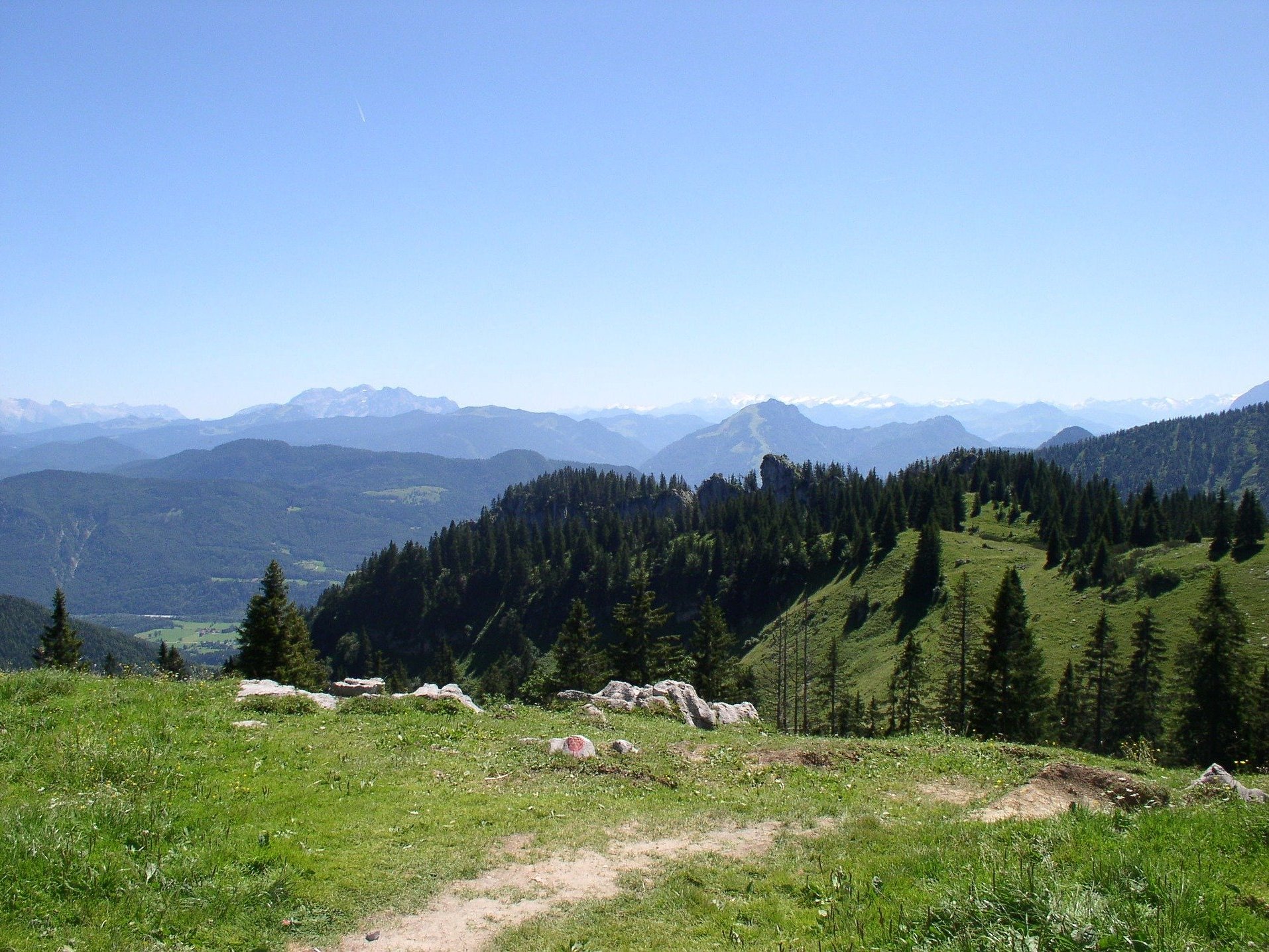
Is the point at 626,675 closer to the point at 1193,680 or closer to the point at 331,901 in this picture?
the point at 1193,680

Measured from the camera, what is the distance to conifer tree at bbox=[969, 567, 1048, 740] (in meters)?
43.7

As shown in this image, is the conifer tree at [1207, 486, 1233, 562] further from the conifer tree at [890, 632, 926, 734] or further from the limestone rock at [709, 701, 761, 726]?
the limestone rock at [709, 701, 761, 726]

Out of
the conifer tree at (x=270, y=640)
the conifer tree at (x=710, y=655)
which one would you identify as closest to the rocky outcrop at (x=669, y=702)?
the conifer tree at (x=710, y=655)

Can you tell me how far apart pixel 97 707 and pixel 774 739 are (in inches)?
885

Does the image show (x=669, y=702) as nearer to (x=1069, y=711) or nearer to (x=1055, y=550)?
(x=1069, y=711)

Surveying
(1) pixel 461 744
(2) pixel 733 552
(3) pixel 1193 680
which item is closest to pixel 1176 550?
(3) pixel 1193 680

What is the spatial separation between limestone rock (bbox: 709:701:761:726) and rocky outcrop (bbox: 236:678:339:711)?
17799 mm

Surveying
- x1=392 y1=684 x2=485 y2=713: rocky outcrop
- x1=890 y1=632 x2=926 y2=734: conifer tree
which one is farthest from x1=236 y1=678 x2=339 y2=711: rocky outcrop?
x1=890 y1=632 x2=926 y2=734: conifer tree

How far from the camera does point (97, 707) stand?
62.8 ft

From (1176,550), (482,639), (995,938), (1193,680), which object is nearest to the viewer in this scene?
(995,938)

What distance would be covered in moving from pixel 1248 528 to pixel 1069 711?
2173 inches

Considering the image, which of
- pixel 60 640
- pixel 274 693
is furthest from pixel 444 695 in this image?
pixel 60 640

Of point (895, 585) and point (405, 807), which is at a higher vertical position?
point (405, 807)

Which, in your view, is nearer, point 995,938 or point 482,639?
point 995,938
